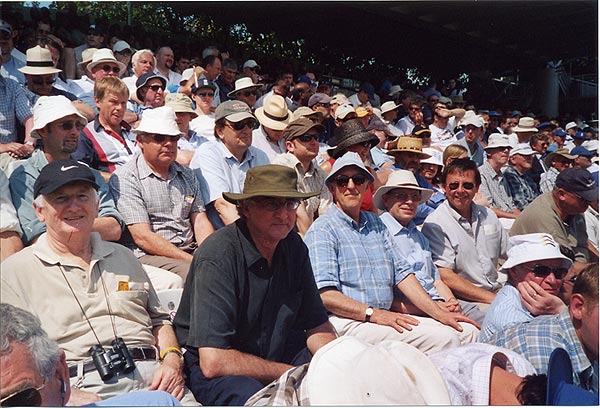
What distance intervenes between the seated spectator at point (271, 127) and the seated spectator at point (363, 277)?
172 cm

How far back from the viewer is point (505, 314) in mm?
2963

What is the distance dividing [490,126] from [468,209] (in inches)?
342

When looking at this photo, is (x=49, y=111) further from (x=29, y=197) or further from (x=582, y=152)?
(x=582, y=152)

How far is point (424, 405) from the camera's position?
161cm

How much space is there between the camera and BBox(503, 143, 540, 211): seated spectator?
7277mm

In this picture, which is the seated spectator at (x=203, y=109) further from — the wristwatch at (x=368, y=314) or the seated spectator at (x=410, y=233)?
the wristwatch at (x=368, y=314)

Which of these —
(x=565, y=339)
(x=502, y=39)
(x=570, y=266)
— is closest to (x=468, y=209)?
(x=570, y=266)

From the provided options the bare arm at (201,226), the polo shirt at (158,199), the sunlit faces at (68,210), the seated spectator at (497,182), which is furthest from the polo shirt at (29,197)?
the seated spectator at (497,182)

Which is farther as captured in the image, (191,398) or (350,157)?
(350,157)

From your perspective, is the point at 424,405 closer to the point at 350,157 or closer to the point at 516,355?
the point at 516,355

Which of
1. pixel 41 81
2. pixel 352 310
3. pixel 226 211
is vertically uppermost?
pixel 41 81

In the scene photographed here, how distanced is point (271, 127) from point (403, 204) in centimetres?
179

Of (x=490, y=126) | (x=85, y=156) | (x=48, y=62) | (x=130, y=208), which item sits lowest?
(x=490, y=126)

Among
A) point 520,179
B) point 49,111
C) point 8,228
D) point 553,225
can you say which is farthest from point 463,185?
point 520,179
